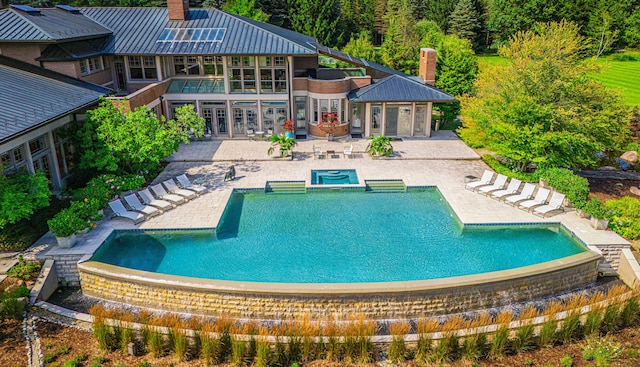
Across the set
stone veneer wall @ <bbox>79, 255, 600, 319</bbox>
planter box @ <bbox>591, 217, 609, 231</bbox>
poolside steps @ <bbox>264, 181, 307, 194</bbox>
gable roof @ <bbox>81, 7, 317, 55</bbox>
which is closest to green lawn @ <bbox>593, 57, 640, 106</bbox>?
planter box @ <bbox>591, 217, 609, 231</bbox>

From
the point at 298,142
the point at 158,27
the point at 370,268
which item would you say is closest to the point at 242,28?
the point at 158,27

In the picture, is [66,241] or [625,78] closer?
[66,241]

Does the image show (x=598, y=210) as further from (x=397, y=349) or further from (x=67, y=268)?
(x=67, y=268)

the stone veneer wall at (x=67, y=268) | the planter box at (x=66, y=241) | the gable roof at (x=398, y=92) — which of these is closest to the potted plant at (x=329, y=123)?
the gable roof at (x=398, y=92)

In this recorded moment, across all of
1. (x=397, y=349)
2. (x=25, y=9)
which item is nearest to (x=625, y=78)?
(x=397, y=349)

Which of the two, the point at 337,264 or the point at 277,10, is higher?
the point at 277,10

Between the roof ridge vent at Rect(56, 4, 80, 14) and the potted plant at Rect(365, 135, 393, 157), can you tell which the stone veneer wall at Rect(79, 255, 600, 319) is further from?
the roof ridge vent at Rect(56, 4, 80, 14)

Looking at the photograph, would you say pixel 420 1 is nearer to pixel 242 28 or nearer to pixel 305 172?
pixel 242 28
